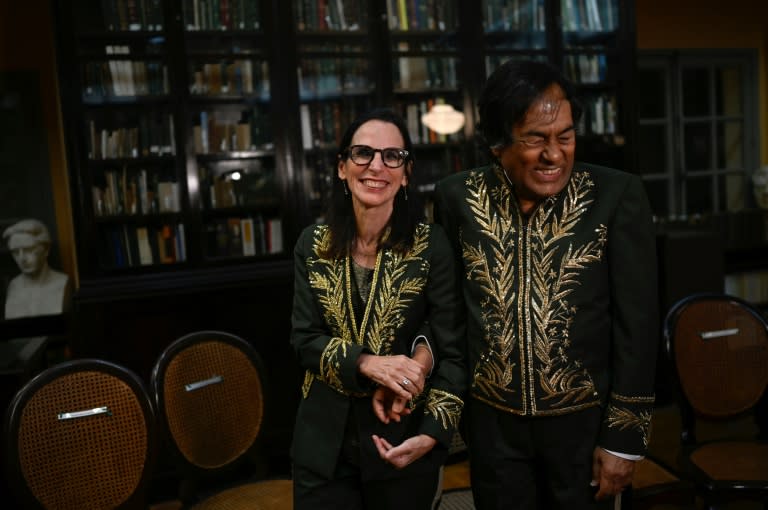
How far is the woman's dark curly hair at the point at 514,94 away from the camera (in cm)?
118

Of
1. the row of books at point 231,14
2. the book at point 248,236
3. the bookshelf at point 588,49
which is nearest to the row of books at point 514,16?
the bookshelf at point 588,49

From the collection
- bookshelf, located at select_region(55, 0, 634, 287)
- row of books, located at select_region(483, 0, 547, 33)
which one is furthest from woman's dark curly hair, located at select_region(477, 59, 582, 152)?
row of books, located at select_region(483, 0, 547, 33)

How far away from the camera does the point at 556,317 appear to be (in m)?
1.24

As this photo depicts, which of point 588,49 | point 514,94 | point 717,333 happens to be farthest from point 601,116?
point 514,94

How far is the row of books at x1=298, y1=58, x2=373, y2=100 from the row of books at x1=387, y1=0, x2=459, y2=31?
0.34 metres

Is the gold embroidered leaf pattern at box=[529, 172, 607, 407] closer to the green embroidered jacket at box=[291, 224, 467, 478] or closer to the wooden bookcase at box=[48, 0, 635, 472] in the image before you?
the green embroidered jacket at box=[291, 224, 467, 478]

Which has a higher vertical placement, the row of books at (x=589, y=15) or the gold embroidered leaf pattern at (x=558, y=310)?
the row of books at (x=589, y=15)

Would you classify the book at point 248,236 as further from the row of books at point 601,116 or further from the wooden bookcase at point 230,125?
the row of books at point 601,116

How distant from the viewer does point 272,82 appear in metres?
3.53

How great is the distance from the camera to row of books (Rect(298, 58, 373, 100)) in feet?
12.3

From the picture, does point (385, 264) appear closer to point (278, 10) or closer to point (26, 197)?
point (278, 10)

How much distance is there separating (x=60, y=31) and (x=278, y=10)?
1.08 meters

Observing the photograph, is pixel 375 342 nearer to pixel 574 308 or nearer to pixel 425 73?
pixel 574 308

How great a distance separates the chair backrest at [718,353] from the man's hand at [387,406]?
41.1 inches
